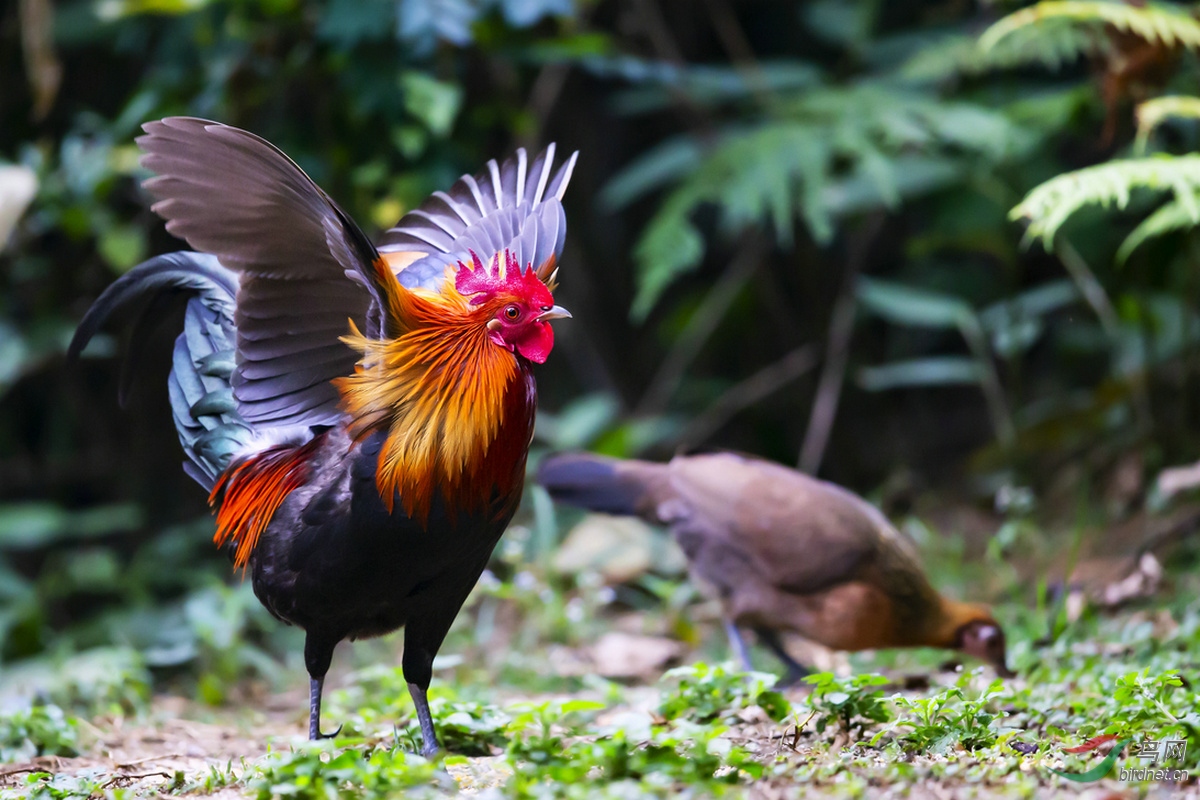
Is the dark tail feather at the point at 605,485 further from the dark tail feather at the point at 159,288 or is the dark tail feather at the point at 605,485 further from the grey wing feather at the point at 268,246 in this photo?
the grey wing feather at the point at 268,246

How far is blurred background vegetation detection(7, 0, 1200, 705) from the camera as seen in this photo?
4859 millimetres

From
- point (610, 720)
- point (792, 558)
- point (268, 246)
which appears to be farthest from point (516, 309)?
point (792, 558)

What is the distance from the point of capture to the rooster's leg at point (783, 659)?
4.06 meters

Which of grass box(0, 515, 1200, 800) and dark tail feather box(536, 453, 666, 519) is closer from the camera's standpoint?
grass box(0, 515, 1200, 800)

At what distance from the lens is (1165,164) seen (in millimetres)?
3340

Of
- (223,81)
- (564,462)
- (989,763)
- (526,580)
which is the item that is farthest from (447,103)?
(989,763)

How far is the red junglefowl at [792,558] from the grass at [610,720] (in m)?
0.19

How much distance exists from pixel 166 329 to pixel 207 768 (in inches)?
50.1

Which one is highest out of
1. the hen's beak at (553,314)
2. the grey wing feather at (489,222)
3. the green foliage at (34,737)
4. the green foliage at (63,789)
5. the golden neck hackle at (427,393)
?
the grey wing feather at (489,222)

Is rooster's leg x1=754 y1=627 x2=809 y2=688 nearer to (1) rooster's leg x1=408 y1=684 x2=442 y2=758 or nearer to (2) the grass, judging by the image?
(2) the grass

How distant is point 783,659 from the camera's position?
13.4ft

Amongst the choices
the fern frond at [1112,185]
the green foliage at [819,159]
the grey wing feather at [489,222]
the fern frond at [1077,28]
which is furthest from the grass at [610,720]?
the fern frond at [1077,28]

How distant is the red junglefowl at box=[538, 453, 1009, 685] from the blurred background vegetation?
503 mm

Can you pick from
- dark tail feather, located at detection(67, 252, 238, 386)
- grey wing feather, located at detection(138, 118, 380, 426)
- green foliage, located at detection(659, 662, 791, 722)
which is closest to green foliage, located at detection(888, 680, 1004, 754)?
green foliage, located at detection(659, 662, 791, 722)
